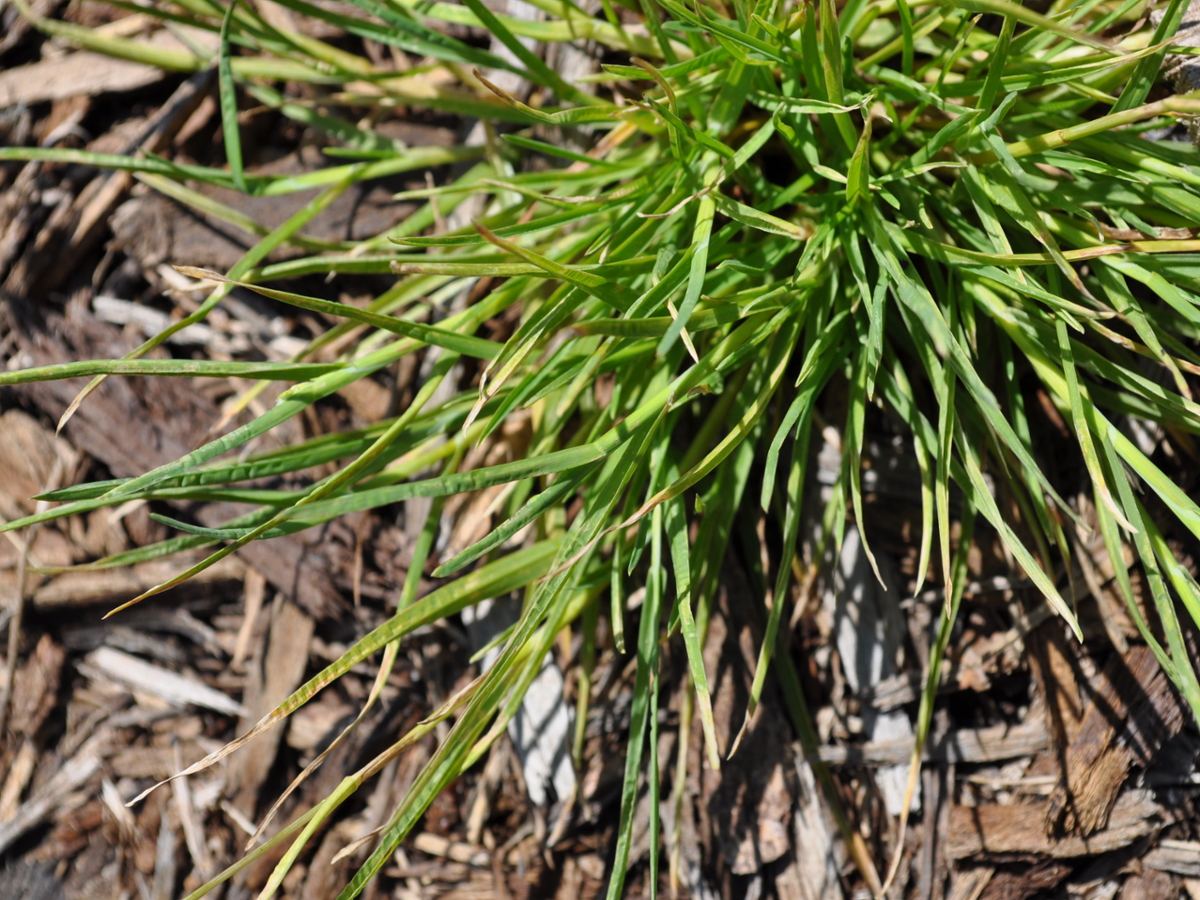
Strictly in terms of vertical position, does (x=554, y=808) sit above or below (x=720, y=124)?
below

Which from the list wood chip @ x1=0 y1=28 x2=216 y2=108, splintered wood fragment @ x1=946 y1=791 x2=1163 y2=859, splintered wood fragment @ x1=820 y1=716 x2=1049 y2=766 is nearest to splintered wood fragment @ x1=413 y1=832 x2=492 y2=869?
splintered wood fragment @ x1=820 y1=716 x2=1049 y2=766

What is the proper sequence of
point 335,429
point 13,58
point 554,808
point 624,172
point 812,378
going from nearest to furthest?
point 812,378 → point 624,172 → point 554,808 → point 335,429 → point 13,58

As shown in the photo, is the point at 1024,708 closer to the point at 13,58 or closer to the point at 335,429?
the point at 335,429

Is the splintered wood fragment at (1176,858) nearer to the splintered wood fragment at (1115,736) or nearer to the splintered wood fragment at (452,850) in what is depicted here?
the splintered wood fragment at (1115,736)

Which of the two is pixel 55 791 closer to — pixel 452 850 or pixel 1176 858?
pixel 452 850

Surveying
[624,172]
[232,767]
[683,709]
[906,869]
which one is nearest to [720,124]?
[624,172]

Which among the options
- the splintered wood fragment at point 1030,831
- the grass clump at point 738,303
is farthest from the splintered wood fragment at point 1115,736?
the grass clump at point 738,303

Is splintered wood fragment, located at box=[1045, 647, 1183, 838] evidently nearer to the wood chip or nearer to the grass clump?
the grass clump

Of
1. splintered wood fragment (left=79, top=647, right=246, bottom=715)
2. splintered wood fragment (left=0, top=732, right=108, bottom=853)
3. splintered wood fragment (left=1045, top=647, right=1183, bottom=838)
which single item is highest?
splintered wood fragment (left=1045, top=647, right=1183, bottom=838)
